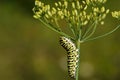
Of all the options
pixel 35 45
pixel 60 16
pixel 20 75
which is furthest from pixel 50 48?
pixel 60 16

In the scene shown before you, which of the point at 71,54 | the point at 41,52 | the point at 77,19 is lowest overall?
the point at 71,54

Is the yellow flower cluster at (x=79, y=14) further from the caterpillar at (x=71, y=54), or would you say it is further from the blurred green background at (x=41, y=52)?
the blurred green background at (x=41, y=52)

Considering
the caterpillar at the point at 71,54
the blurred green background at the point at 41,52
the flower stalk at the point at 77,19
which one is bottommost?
the caterpillar at the point at 71,54

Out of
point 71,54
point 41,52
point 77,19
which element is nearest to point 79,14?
point 77,19

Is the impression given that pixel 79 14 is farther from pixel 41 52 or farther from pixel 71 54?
pixel 41 52

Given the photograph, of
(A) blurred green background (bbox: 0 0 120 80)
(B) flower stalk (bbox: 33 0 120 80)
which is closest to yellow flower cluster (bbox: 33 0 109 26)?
(B) flower stalk (bbox: 33 0 120 80)

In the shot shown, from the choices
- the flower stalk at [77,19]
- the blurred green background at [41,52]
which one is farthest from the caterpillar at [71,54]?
the blurred green background at [41,52]

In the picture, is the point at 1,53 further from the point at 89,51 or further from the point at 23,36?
the point at 89,51

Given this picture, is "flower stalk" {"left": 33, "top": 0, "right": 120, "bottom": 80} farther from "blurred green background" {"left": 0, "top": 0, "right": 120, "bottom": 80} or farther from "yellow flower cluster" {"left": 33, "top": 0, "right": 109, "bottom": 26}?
"blurred green background" {"left": 0, "top": 0, "right": 120, "bottom": 80}

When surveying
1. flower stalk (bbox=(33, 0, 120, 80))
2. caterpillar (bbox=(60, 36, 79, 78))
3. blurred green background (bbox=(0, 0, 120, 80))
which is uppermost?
blurred green background (bbox=(0, 0, 120, 80))
